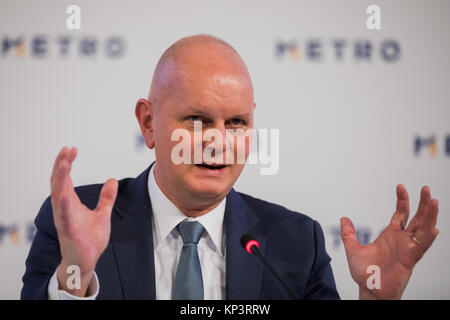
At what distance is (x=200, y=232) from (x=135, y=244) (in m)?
0.22

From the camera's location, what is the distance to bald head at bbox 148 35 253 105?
58.6 inches

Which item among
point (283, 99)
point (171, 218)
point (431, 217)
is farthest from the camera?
point (283, 99)

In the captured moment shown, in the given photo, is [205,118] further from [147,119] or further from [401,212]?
[401,212]

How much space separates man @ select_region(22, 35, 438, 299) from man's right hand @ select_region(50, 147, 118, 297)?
2 cm

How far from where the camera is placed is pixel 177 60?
1532 mm

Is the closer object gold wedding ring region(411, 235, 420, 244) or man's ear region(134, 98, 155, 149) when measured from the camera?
gold wedding ring region(411, 235, 420, 244)

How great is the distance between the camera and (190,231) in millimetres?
1555

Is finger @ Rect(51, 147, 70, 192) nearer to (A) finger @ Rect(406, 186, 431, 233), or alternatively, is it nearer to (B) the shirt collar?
(B) the shirt collar

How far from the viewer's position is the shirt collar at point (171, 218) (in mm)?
1586

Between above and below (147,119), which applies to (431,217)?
below

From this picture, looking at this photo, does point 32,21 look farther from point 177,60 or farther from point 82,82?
point 177,60

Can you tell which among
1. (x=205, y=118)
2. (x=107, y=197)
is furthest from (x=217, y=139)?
(x=107, y=197)

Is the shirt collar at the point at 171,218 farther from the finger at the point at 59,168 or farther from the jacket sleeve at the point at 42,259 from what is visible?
the finger at the point at 59,168

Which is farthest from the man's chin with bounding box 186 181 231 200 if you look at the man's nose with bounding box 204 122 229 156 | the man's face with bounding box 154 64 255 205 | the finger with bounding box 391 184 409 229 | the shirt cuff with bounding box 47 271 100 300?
the finger with bounding box 391 184 409 229
